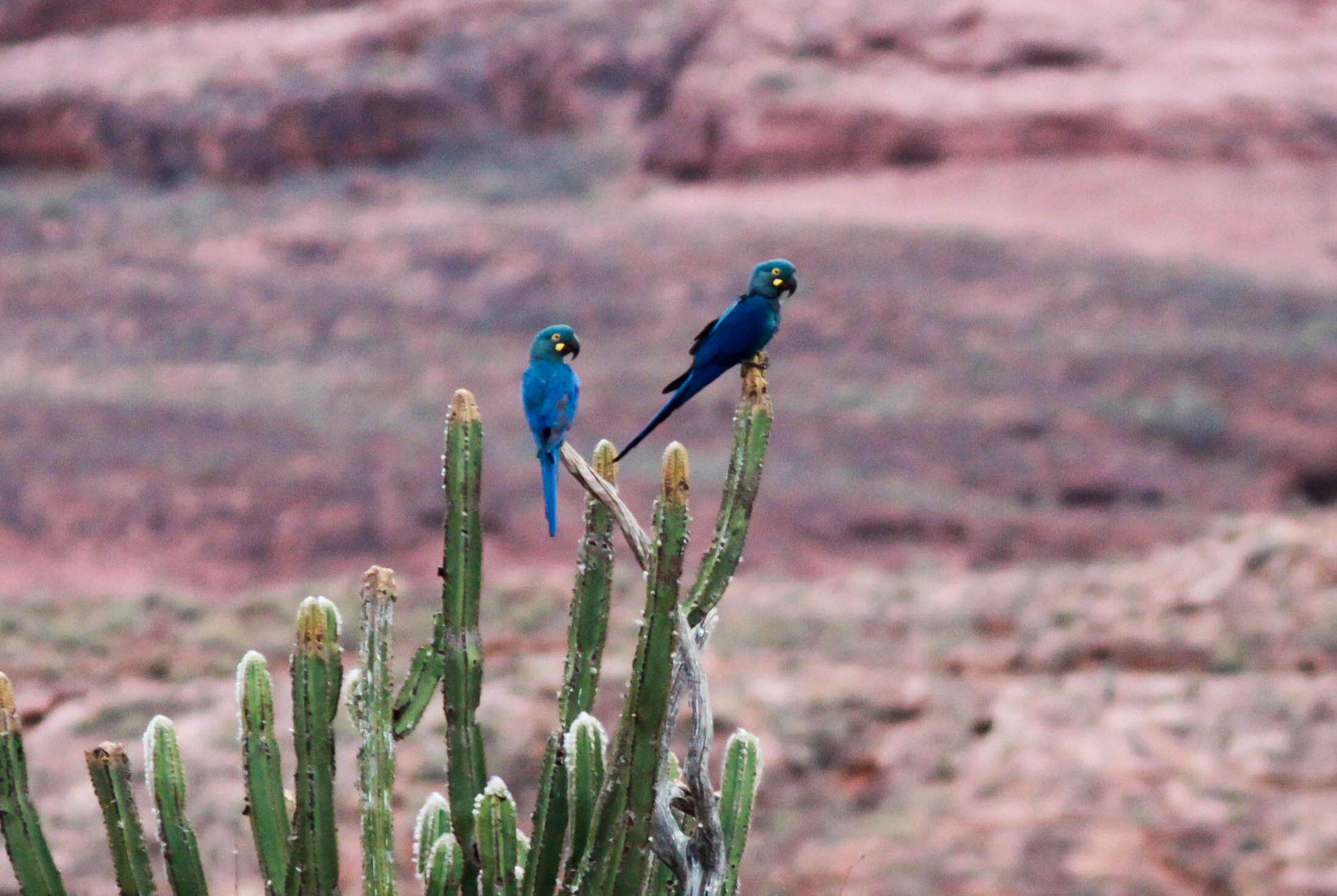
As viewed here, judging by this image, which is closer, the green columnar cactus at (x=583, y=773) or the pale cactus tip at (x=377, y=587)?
the pale cactus tip at (x=377, y=587)

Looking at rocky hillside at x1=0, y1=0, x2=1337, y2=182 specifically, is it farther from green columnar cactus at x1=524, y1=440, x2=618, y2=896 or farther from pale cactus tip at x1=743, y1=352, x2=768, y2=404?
pale cactus tip at x1=743, y1=352, x2=768, y2=404

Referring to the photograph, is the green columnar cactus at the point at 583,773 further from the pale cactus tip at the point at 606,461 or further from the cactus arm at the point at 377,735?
the pale cactus tip at the point at 606,461

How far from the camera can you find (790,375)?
1886 centimetres

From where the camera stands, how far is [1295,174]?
20391 mm

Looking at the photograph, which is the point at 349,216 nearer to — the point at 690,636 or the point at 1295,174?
the point at 1295,174

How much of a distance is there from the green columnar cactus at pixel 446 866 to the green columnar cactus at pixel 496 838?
224 millimetres

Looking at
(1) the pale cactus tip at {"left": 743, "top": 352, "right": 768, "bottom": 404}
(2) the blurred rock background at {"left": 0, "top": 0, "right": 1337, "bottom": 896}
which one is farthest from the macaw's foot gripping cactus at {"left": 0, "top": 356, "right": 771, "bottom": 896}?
(2) the blurred rock background at {"left": 0, "top": 0, "right": 1337, "bottom": 896}

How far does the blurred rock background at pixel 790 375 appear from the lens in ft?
41.8

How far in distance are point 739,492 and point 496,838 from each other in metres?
1.24

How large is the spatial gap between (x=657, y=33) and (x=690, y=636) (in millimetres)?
18982

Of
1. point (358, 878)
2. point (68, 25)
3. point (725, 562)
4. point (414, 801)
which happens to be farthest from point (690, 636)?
point (68, 25)

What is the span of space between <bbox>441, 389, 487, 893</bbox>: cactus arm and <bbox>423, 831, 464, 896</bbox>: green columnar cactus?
0.05 m

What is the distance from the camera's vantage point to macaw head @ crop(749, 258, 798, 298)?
4.57 m

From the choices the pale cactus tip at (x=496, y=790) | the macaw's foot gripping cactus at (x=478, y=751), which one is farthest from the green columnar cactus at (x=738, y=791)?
the pale cactus tip at (x=496, y=790)
